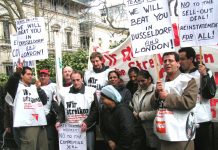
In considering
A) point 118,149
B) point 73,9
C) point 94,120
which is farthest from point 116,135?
point 73,9

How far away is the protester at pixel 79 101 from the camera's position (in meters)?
5.09

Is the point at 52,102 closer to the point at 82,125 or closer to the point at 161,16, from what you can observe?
the point at 82,125

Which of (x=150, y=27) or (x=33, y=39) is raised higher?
(x=33, y=39)

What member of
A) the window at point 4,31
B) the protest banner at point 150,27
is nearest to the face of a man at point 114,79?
the protest banner at point 150,27

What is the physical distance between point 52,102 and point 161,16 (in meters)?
2.60

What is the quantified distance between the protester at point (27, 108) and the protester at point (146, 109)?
1792mm

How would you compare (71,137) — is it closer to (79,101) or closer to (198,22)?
(79,101)

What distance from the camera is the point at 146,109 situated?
174 inches

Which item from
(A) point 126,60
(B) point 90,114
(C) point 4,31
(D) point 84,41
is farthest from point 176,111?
(D) point 84,41

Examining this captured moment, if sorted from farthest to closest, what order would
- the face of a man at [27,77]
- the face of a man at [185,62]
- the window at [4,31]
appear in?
the window at [4,31], the face of a man at [27,77], the face of a man at [185,62]

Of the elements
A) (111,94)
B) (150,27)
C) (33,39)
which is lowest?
(111,94)

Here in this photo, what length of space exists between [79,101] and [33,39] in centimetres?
176

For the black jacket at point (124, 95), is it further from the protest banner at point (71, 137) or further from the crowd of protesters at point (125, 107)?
the protest banner at point (71, 137)

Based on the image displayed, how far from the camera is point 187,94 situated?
3.70 metres
